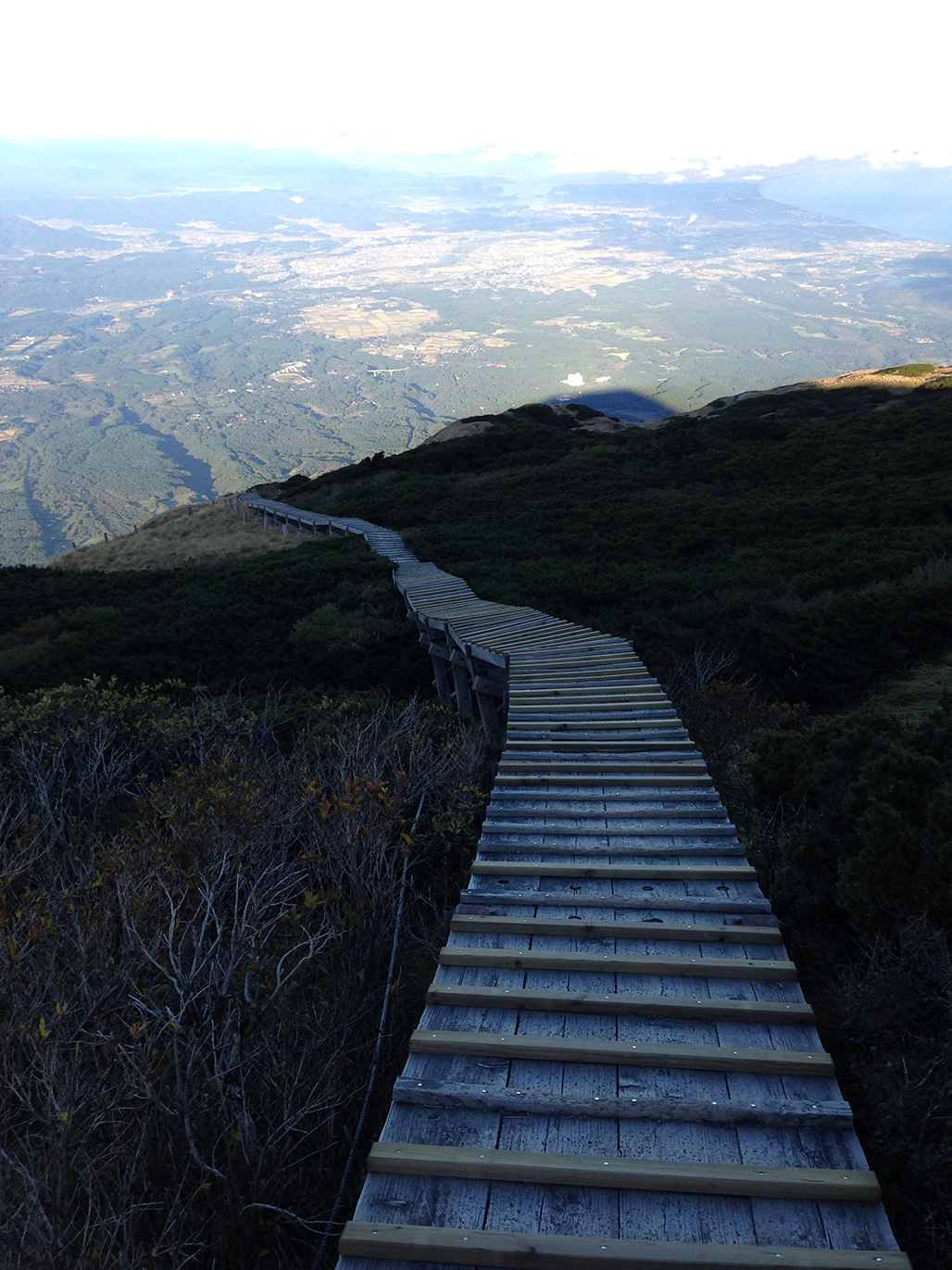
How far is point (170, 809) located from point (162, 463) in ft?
572

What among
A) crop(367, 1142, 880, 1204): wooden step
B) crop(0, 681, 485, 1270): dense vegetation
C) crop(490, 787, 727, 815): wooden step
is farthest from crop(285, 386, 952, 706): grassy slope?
crop(367, 1142, 880, 1204): wooden step

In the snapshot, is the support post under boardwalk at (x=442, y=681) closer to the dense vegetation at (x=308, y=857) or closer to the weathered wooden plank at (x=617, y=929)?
the dense vegetation at (x=308, y=857)

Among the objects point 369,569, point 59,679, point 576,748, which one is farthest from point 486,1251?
point 369,569

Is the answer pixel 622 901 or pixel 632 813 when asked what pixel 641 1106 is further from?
pixel 632 813

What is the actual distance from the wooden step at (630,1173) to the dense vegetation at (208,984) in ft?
1.91

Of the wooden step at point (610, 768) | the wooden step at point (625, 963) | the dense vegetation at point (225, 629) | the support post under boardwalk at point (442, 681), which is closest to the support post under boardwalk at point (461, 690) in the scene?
the support post under boardwalk at point (442, 681)

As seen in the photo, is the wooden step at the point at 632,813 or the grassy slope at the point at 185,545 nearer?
the wooden step at the point at 632,813

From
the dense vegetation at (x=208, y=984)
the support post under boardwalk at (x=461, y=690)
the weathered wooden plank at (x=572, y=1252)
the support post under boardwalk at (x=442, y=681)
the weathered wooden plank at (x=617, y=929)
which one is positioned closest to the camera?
the weathered wooden plank at (x=572, y=1252)

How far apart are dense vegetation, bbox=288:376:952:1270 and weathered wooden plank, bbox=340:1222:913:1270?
2.18 ft

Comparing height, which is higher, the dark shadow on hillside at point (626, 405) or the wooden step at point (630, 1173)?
the wooden step at point (630, 1173)

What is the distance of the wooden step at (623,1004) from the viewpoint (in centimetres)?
328

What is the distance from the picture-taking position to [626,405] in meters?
155

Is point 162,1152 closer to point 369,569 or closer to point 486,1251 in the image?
point 486,1251

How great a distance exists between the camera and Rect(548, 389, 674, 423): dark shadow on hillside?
145625 mm
